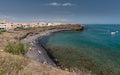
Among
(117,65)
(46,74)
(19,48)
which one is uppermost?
(46,74)

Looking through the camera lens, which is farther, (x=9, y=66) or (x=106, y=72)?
(x=106, y=72)

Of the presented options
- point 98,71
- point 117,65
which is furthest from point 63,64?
point 117,65

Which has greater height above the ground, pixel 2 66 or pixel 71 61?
pixel 2 66

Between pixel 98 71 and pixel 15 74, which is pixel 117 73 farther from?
pixel 15 74

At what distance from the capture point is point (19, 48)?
29016 mm

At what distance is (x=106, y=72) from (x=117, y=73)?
1560 millimetres

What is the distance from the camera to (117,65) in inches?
1315

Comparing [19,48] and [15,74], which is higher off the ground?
[15,74]

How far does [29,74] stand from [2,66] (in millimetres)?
1504

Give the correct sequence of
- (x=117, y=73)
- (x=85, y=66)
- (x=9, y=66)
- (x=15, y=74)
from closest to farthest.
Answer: (x=15, y=74) → (x=9, y=66) → (x=117, y=73) → (x=85, y=66)

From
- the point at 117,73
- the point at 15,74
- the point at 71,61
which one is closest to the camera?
the point at 15,74

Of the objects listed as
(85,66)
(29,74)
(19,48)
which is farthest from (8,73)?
(85,66)

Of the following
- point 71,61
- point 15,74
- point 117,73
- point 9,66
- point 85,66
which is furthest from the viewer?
point 71,61

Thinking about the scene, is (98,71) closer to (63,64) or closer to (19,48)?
(63,64)
